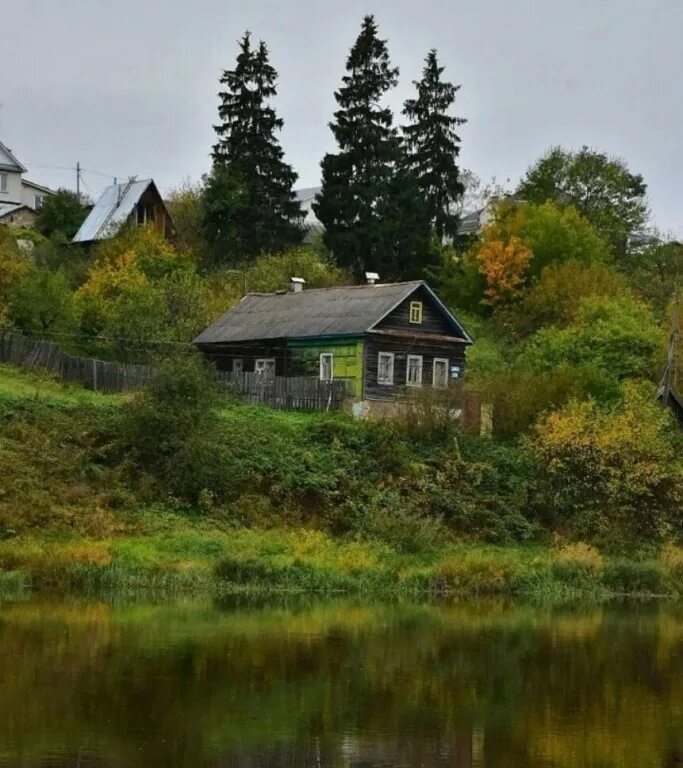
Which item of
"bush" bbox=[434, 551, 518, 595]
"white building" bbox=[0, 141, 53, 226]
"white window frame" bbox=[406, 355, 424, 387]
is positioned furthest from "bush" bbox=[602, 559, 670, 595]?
"white building" bbox=[0, 141, 53, 226]

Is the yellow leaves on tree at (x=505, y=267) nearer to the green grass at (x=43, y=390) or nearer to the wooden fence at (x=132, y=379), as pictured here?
the wooden fence at (x=132, y=379)

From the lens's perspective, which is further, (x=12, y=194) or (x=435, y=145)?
(x=12, y=194)

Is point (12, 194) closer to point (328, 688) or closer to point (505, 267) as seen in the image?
point (505, 267)

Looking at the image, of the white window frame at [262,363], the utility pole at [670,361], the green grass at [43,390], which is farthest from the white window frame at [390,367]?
the utility pole at [670,361]

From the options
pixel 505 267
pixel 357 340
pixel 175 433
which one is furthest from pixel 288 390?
pixel 505 267

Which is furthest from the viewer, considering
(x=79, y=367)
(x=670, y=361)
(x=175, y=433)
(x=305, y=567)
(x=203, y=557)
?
(x=670, y=361)

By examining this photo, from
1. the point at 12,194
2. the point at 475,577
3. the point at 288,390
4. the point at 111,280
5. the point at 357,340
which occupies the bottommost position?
the point at 475,577

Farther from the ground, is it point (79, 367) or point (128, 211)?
point (128, 211)

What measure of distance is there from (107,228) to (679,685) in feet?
198

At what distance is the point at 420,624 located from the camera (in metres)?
31.8

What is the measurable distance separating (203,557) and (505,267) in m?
38.0

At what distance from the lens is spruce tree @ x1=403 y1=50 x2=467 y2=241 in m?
79.5

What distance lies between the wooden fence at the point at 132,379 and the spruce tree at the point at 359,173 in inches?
773

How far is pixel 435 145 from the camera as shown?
261 ft
